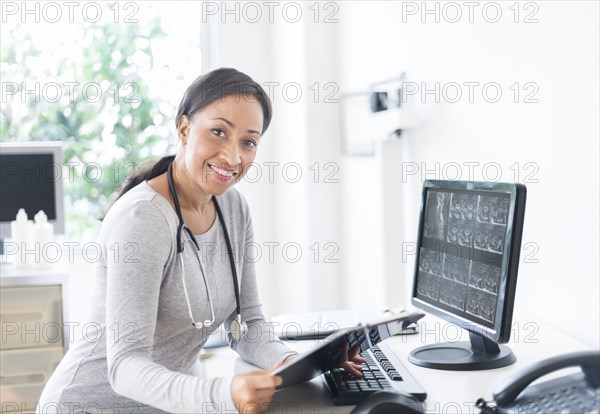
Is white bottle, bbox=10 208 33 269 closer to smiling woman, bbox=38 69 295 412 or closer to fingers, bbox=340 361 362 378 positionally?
smiling woman, bbox=38 69 295 412

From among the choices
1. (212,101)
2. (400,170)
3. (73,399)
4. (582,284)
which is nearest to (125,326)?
(73,399)

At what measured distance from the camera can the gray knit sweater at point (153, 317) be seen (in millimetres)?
1305

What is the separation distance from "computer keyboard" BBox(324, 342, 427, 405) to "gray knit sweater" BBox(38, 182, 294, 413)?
0.66ft

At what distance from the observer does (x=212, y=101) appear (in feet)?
5.18

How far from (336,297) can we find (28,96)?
1818mm

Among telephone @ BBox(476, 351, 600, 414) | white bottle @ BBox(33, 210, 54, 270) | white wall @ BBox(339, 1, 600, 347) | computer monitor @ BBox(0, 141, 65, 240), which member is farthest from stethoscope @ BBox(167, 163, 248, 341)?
computer monitor @ BBox(0, 141, 65, 240)

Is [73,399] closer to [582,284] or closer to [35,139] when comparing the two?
[582,284]

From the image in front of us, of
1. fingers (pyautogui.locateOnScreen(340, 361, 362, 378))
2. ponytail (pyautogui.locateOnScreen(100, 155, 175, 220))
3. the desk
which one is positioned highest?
ponytail (pyautogui.locateOnScreen(100, 155, 175, 220))

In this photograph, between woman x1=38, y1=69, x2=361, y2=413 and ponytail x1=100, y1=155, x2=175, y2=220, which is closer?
woman x1=38, y1=69, x2=361, y2=413

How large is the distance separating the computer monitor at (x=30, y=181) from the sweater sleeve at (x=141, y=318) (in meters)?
1.71

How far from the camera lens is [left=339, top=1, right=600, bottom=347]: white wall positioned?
1707 mm

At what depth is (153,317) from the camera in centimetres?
137

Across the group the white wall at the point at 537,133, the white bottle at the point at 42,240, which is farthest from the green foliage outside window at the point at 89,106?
the white wall at the point at 537,133

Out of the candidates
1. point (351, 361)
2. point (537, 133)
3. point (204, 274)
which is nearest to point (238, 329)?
point (204, 274)
